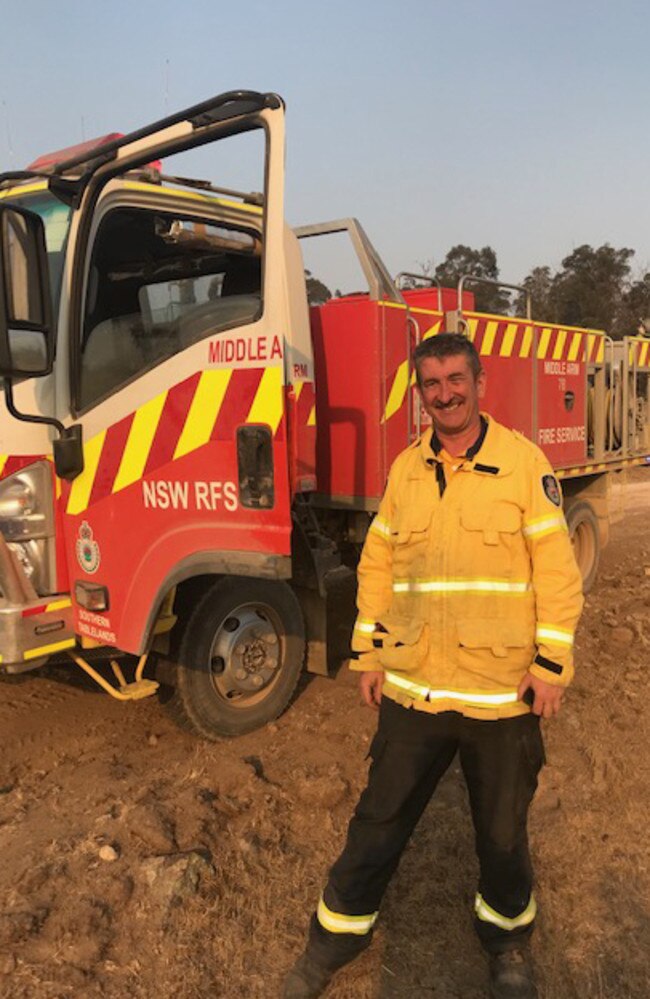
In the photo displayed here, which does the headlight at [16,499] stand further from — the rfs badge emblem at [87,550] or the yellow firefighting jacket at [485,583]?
the yellow firefighting jacket at [485,583]

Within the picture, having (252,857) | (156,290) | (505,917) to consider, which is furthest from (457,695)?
(156,290)

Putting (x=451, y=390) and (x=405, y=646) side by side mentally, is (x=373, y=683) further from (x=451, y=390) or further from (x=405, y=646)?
(x=451, y=390)

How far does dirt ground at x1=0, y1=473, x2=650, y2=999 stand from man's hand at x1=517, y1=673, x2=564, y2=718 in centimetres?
88

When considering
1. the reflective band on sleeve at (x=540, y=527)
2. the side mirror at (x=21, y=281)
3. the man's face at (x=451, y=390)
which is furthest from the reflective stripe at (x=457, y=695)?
the side mirror at (x=21, y=281)

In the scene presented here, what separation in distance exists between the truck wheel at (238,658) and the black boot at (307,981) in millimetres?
1483

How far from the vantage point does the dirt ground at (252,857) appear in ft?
7.58

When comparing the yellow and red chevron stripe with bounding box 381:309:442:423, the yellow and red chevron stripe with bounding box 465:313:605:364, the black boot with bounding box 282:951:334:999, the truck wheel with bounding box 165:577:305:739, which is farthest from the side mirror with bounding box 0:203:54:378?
the yellow and red chevron stripe with bounding box 465:313:605:364

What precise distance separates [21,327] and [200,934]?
207 centimetres

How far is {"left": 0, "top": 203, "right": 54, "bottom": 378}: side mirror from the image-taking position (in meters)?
2.66

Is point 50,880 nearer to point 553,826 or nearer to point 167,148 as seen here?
point 553,826

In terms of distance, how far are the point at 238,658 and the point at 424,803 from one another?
1.61 m

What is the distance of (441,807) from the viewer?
3.18 metres

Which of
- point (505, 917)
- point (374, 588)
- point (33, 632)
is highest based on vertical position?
point (374, 588)

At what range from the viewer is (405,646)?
7.11 ft
